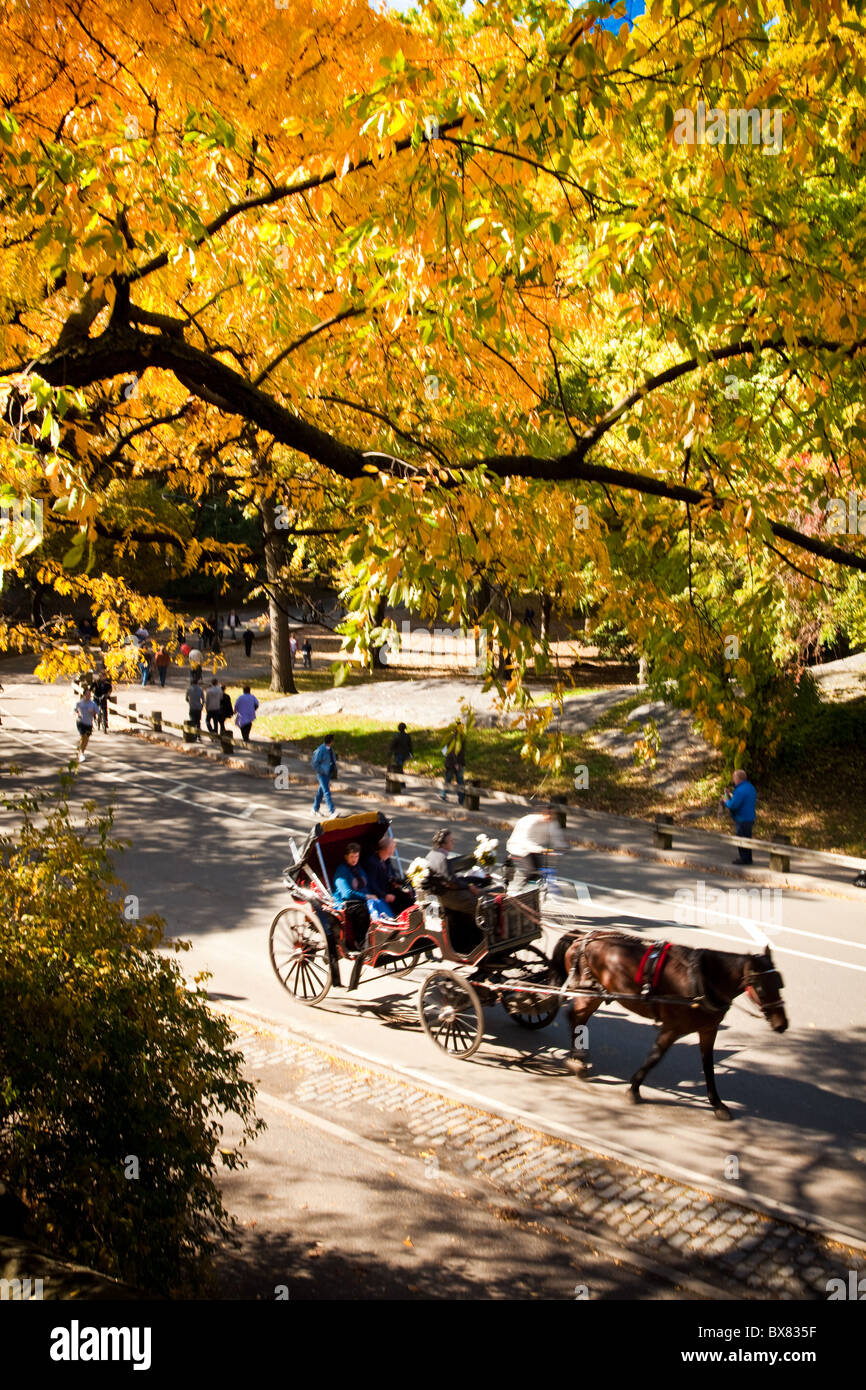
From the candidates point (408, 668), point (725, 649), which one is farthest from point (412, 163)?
point (408, 668)

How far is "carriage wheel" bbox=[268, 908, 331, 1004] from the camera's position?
432 inches

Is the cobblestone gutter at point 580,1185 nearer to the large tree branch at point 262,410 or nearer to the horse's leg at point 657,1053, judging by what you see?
the horse's leg at point 657,1053

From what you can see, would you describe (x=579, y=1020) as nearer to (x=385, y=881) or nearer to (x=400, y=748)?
(x=385, y=881)

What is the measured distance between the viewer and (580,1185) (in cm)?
775

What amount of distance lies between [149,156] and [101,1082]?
5848 mm

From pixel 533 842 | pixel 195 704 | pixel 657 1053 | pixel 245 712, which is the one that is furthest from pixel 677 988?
pixel 195 704

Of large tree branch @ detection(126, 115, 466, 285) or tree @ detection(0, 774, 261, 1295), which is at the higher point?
large tree branch @ detection(126, 115, 466, 285)

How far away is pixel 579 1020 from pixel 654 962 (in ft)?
3.55

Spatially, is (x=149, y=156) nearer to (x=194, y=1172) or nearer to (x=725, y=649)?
(x=725, y=649)

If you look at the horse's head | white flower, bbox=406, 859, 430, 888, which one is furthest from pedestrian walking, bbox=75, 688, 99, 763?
the horse's head

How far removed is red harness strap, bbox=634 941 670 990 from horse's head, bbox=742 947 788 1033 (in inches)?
29.5

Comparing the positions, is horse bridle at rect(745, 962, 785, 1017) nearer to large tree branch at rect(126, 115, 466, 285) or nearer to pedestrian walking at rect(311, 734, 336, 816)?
large tree branch at rect(126, 115, 466, 285)

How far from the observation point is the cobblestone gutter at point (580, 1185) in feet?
22.4

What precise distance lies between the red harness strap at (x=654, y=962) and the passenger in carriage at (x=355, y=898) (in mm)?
2845
